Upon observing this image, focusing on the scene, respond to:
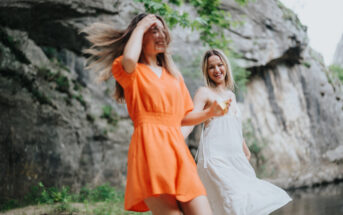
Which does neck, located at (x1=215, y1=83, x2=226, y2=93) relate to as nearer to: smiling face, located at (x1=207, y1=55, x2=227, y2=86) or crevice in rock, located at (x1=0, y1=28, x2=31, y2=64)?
smiling face, located at (x1=207, y1=55, x2=227, y2=86)

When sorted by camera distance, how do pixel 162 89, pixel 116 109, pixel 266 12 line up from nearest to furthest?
pixel 162 89, pixel 116 109, pixel 266 12

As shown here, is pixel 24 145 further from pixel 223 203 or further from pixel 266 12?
pixel 266 12

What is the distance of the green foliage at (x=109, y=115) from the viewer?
873 centimetres

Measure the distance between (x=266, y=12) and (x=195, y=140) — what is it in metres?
6.96

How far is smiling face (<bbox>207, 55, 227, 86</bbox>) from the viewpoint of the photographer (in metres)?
2.88

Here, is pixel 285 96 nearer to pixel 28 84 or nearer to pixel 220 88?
pixel 28 84

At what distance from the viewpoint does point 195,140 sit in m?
9.96

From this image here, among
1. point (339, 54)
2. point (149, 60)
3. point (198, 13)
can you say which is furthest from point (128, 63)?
point (339, 54)

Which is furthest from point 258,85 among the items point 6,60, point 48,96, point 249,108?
point 6,60

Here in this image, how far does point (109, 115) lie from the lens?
8.79m

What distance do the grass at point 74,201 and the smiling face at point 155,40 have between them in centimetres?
378

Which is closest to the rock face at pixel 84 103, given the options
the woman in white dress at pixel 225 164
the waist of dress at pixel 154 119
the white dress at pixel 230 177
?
the woman in white dress at pixel 225 164

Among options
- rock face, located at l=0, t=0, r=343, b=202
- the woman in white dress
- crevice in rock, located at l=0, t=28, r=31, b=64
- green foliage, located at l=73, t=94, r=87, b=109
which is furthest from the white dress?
green foliage, located at l=73, t=94, r=87, b=109

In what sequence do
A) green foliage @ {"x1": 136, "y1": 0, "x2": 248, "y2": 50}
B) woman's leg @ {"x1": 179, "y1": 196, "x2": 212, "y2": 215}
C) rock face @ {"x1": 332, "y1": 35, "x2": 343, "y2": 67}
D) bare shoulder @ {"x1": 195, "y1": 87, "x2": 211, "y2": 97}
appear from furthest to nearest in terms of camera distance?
rock face @ {"x1": 332, "y1": 35, "x2": 343, "y2": 67} < green foliage @ {"x1": 136, "y1": 0, "x2": 248, "y2": 50} < bare shoulder @ {"x1": 195, "y1": 87, "x2": 211, "y2": 97} < woman's leg @ {"x1": 179, "y1": 196, "x2": 212, "y2": 215}
